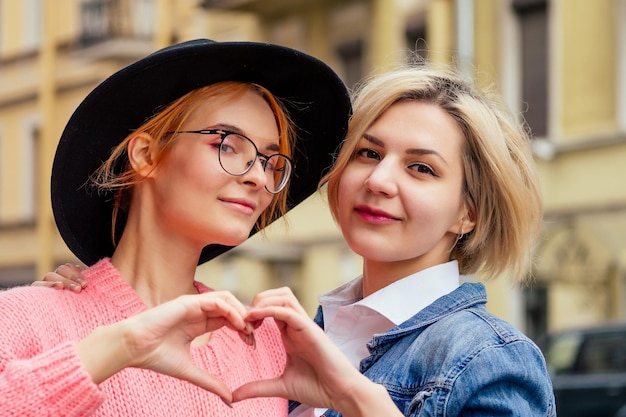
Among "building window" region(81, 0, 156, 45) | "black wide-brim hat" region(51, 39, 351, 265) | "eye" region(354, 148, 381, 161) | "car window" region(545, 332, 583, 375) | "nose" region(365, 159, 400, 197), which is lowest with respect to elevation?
"car window" region(545, 332, 583, 375)

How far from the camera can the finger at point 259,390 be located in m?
2.24

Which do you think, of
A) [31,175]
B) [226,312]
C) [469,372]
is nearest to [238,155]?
[226,312]

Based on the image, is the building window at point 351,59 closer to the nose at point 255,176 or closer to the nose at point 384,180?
the nose at point 384,180

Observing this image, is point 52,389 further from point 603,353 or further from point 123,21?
point 123,21

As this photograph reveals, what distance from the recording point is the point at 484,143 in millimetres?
2848

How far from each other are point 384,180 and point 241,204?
13.9 inches

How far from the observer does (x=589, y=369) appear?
33.0 ft

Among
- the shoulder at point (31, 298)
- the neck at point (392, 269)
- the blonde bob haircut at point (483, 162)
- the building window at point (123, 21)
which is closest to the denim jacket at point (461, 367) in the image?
the neck at point (392, 269)

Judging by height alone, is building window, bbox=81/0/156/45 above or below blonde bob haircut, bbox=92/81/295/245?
above

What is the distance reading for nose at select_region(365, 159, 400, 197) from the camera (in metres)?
2.76

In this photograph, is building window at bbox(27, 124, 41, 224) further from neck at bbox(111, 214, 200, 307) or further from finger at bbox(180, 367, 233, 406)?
finger at bbox(180, 367, 233, 406)

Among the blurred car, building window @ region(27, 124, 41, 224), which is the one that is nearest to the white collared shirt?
the blurred car

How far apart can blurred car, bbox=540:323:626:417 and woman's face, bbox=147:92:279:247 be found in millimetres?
7623

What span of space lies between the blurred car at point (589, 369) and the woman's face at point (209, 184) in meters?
7.62
